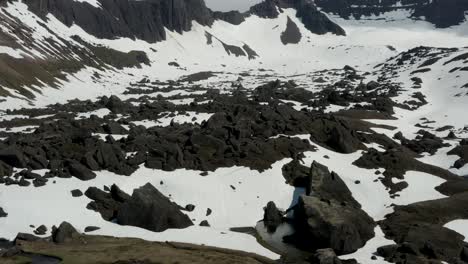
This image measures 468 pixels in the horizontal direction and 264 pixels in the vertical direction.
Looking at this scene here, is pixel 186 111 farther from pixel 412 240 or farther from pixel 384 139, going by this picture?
pixel 412 240

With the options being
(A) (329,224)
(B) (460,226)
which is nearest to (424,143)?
(B) (460,226)

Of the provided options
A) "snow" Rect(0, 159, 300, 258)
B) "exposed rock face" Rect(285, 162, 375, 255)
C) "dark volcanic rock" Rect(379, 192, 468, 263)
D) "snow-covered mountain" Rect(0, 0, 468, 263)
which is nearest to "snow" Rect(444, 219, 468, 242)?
"snow-covered mountain" Rect(0, 0, 468, 263)

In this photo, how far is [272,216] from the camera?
179 ft

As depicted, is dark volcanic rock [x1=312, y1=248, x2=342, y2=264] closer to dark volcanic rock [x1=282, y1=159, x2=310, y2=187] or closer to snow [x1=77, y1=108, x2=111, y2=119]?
dark volcanic rock [x1=282, y1=159, x2=310, y2=187]

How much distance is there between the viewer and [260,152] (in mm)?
66688

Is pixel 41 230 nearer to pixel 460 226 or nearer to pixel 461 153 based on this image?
pixel 460 226

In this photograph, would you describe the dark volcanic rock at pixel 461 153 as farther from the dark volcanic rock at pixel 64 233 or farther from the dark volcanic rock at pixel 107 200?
the dark volcanic rock at pixel 64 233

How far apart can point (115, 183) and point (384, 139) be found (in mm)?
46116

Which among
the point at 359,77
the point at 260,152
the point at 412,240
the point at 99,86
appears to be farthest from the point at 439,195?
the point at 359,77

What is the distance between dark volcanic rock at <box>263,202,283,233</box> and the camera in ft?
177

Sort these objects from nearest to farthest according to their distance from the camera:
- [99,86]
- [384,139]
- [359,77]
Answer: [384,139], [99,86], [359,77]

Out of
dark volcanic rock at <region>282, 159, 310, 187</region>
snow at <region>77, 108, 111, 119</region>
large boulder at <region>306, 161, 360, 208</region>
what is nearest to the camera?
large boulder at <region>306, 161, 360, 208</region>

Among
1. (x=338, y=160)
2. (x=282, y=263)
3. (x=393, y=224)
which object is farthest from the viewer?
(x=338, y=160)

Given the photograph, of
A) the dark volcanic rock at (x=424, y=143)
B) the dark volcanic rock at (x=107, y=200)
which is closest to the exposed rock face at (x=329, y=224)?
the dark volcanic rock at (x=107, y=200)
